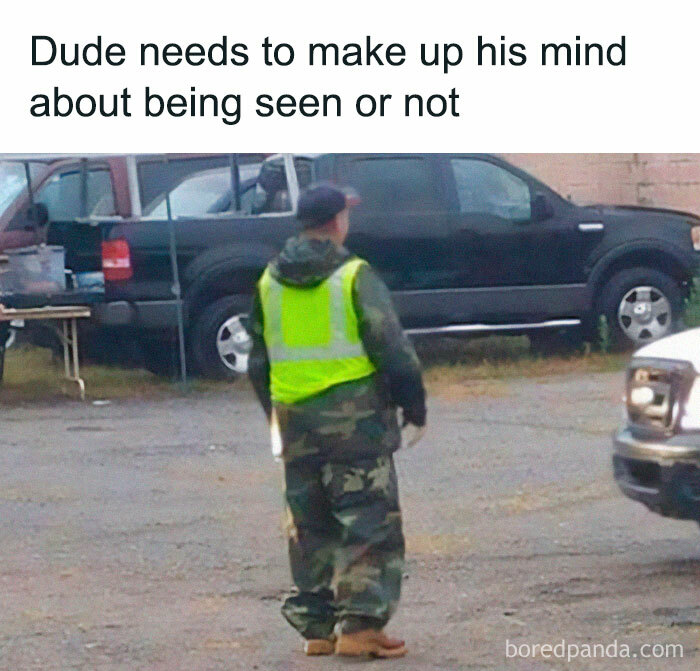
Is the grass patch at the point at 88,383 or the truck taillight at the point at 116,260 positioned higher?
the truck taillight at the point at 116,260

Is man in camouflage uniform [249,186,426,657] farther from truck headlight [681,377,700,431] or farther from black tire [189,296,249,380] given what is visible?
black tire [189,296,249,380]

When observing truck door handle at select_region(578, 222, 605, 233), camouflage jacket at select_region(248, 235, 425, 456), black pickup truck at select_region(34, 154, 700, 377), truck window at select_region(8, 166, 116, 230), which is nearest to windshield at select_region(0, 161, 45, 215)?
truck window at select_region(8, 166, 116, 230)

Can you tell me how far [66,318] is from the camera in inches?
564

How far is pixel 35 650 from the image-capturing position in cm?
714

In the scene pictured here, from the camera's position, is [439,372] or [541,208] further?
[439,372]

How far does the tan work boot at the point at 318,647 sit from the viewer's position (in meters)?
6.94

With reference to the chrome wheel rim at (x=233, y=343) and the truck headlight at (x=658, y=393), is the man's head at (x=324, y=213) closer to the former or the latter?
the truck headlight at (x=658, y=393)

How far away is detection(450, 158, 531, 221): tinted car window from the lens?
50.0ft

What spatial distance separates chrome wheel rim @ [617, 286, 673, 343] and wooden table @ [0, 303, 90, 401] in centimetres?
405

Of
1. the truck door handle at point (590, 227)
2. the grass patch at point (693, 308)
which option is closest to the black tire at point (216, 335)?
the truck door handle at point (590, 227)

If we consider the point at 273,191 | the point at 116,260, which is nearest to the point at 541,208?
the point at 273,191

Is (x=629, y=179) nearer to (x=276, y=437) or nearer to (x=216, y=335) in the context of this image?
(x=216, y=335)

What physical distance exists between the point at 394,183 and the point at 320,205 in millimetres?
8268

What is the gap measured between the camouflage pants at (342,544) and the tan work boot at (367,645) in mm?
30
